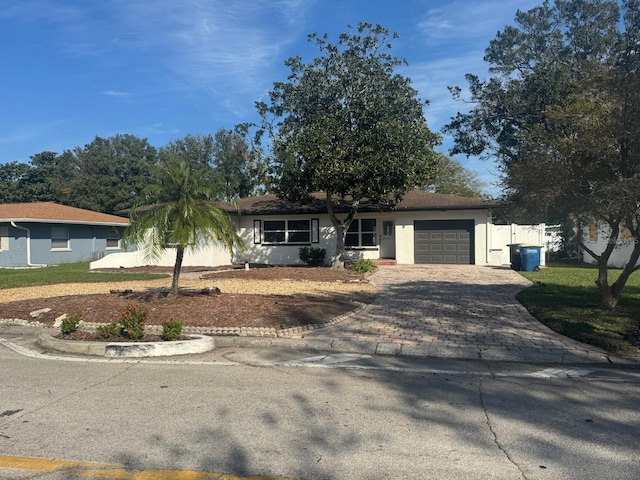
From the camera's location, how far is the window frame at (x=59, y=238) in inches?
1091

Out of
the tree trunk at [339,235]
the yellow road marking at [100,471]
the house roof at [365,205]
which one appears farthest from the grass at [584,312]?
the tree trunk at [339,235]

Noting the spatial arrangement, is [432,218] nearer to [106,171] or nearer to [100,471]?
[100,471]

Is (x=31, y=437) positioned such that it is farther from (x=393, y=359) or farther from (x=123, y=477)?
(x=393, y=359)

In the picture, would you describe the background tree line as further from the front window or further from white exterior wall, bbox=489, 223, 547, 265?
white exterior wall, bbox=489, 223, 547, 265

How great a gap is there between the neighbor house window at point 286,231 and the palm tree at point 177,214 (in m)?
13.6

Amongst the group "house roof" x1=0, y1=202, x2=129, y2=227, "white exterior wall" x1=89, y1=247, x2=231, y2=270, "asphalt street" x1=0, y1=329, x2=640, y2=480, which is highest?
"house roof" x1=0, y1=202, x2=129, y2=227

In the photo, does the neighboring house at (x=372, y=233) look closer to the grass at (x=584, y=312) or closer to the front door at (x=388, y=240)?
the front door at (x=388, y=240)

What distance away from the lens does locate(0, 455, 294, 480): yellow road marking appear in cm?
364

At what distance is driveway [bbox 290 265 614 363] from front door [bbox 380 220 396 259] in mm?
9754

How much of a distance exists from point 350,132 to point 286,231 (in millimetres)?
7062

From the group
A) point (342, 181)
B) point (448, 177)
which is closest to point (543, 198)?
point (342, 181)

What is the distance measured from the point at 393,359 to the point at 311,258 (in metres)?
15.6

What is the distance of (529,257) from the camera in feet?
64.1

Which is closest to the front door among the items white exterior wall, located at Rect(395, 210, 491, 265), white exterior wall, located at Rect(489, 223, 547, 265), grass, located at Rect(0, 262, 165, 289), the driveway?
white exterior wall, located at Rect(395, 210, 491, 265)
